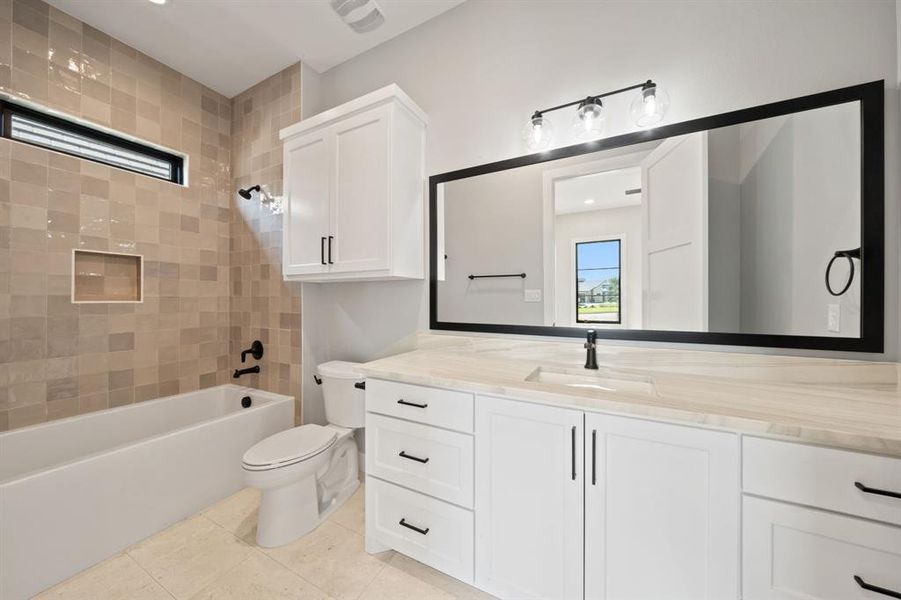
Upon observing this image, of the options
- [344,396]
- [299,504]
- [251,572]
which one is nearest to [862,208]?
[344,396]

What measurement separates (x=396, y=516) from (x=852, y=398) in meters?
1.61

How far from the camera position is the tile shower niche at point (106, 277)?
1.88 m

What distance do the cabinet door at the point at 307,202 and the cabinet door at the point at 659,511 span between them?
167cm

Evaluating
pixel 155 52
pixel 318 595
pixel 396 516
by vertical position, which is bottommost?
pixel 318 595

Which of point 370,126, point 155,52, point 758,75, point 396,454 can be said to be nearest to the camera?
point 758,75

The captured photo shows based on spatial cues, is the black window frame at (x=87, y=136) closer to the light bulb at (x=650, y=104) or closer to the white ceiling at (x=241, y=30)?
the white ceiling at (x=241, y=30)

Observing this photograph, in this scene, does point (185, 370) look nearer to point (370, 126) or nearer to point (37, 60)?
point (37, 60)

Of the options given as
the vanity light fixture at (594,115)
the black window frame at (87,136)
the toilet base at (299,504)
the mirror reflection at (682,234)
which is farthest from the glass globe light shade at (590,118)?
the black window frame at (87,136)

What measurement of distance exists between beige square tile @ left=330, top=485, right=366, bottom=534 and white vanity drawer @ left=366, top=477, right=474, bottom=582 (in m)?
0.27

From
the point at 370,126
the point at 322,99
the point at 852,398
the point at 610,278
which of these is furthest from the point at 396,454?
the point at 322,99

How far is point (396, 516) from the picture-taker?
51.9 inches

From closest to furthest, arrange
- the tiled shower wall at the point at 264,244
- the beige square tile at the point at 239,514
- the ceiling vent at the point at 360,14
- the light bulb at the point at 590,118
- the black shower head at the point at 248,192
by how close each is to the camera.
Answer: the light bulb at the point at 590,118, the beige square tile at the point at 239,514, the ceiling vent at the point at 360,14, the tiled shower wall at the point at 264,244, the black shower head at the point at 248,192

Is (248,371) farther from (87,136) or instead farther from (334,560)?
(87,136)

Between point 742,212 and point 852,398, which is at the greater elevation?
point 742,212
